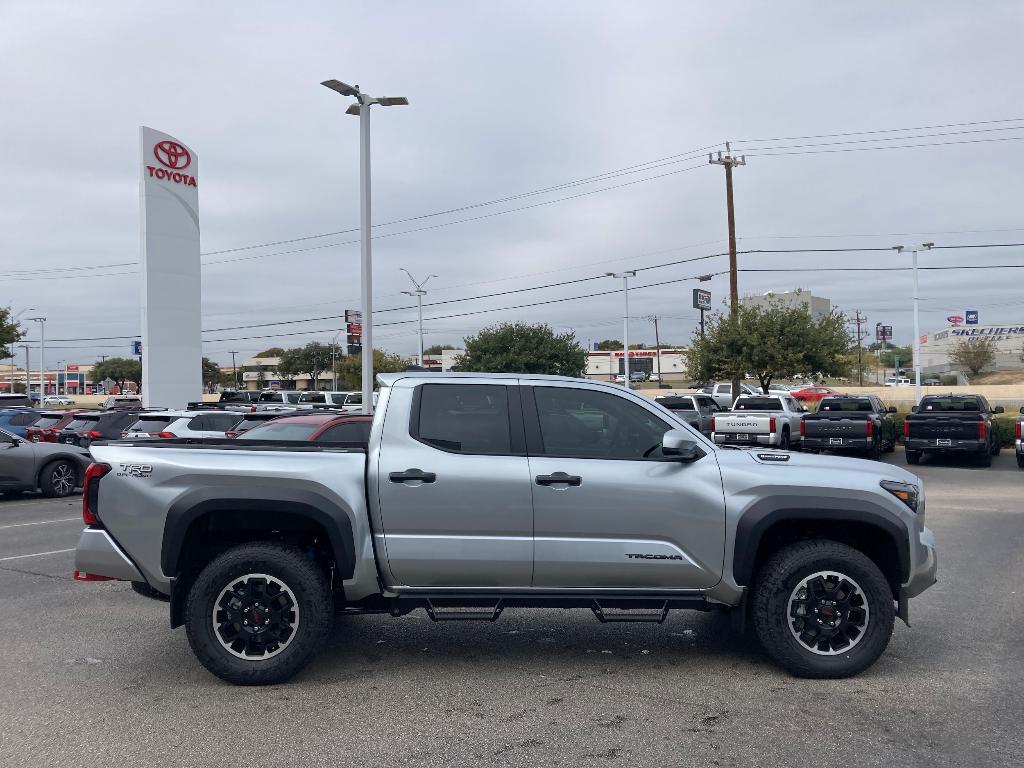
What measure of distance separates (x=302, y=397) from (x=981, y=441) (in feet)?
89.6

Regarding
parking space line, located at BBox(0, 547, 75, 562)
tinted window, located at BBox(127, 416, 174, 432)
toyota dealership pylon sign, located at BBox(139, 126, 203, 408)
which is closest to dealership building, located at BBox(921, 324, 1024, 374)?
toyota dealership pylon sign, located at BBox(139, 126, 203, 408)

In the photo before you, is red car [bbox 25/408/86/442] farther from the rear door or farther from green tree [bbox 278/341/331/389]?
green tree [bbox 278/341/331/389]

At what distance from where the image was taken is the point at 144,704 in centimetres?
519

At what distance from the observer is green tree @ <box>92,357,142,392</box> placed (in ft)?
385

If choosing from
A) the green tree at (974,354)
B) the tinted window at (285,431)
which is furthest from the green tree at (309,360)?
the tinted window at (285,431)

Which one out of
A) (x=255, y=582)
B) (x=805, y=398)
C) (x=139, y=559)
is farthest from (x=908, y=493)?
(x=805, y=398)

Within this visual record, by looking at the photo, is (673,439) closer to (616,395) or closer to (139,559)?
(616,395)

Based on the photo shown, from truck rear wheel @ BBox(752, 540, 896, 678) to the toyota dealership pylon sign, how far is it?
26.4 m

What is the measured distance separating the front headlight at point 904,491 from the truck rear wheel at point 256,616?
3.66m

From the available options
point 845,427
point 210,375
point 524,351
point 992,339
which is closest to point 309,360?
point 210,375

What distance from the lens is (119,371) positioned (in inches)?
4624

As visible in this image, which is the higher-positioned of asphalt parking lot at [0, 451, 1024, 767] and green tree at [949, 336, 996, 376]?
green tree at [949, 336, 996, 376]

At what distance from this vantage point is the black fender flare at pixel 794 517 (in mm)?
5480

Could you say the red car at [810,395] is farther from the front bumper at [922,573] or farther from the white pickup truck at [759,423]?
the front bumper at [922,573]
